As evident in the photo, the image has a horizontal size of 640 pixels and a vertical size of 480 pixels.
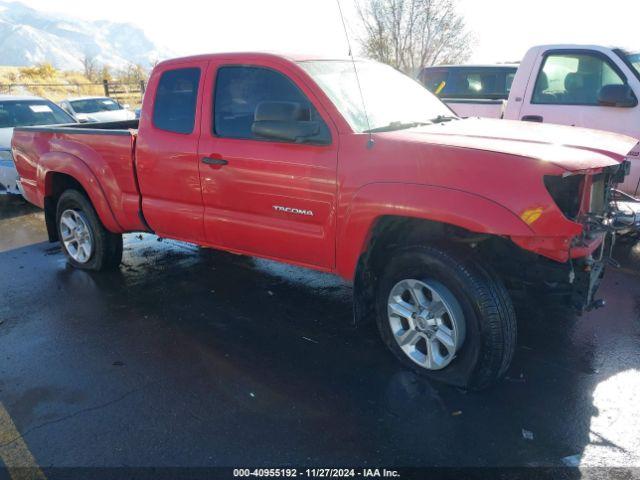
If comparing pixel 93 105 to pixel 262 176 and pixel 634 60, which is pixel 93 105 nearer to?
pixel 262 176

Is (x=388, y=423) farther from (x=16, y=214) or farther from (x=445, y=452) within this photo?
(x=16, y=214)

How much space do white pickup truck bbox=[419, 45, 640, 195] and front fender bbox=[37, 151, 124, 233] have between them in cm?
472

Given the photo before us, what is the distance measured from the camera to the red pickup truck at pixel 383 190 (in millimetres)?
2814

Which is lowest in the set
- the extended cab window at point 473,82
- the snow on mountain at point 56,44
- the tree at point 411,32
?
the extended cab window at point 473,82

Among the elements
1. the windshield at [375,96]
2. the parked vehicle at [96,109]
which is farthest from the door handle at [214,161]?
the parked vehicle at [96,109]

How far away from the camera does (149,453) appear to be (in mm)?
2682

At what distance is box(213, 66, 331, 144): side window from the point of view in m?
3.66

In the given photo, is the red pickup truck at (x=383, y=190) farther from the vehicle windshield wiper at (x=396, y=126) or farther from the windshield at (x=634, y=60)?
the windshield at (x=634, y=60)

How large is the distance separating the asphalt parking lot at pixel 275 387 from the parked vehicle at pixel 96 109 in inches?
438

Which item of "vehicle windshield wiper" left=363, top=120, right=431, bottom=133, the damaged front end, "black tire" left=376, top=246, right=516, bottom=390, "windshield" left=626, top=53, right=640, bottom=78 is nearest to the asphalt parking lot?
"black tire" left=376, top=246, right=516, bottom=390

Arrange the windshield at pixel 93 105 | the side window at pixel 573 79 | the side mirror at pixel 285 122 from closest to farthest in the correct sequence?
1. the side mirror at pixel 285 122
2. the side window at pixel 573 79
3. the windshield at pixel 93 105

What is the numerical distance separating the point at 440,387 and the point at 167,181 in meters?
2.67

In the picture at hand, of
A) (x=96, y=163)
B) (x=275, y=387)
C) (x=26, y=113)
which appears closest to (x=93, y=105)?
(x=26, y=113)

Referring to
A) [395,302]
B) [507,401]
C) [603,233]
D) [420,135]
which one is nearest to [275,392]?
[395,302]
